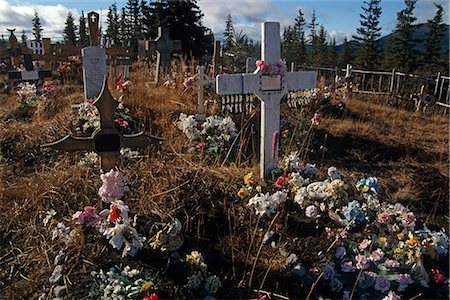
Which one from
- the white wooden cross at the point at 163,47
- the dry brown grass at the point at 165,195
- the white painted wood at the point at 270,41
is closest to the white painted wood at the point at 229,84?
the white painted wood at the point at 270,41

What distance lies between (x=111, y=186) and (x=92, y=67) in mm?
4185

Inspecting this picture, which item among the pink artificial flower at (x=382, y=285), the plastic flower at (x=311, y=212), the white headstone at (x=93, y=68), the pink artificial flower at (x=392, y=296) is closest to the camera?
the pink artificial flower at (x=392, y=296)

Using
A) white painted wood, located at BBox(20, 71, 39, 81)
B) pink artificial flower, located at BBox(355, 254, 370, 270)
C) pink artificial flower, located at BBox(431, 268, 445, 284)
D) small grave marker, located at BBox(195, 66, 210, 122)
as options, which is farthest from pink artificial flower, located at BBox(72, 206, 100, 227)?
white painted wood, located at BBox(20, 71, 39, 81)

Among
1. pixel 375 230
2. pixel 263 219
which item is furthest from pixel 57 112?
pixel 375 230

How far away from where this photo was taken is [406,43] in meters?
30.6

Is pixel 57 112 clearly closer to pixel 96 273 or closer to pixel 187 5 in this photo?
pixel 96 273

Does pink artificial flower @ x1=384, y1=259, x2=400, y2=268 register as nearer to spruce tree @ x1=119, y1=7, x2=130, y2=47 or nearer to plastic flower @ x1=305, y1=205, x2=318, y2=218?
plastic flower @ x1=305, y1=205, x2=318, y2=218

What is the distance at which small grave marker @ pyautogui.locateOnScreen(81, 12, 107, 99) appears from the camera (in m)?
6.16

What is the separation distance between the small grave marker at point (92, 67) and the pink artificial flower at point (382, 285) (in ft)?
17.0

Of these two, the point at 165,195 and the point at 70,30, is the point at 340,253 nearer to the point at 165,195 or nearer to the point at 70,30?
the point at 165,195

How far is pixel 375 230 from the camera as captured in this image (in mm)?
3094

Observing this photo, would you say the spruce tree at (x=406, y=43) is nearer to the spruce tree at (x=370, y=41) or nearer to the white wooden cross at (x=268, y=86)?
the spruce tree at (x=370, y=41)

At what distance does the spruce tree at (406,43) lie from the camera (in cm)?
3061

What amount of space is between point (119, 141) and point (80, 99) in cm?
490
